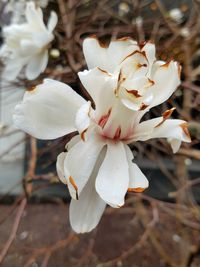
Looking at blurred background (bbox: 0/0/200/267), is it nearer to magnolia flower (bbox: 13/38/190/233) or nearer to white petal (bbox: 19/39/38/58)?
white petal (bbox: 19/39/38/58)

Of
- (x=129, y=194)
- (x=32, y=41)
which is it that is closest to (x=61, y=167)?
(x=32, y=41)

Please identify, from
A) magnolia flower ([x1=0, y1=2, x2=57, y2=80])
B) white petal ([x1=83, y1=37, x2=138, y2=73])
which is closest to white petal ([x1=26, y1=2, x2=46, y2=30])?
magnolia flower ([x1=0, y1=2, x2=57, y2=80])

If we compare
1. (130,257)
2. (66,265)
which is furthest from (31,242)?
(130,257)

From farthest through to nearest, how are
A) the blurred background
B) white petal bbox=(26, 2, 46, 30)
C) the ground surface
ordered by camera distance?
the ground surface, the blurred background, white petal bbox=(26, 2, 46, 30)

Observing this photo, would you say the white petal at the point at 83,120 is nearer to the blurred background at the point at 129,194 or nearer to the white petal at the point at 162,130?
the white petal at the point at 162,130

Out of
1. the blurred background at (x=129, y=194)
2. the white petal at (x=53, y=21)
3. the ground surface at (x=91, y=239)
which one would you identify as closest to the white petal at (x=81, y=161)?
the blurred background at (x=129, y=194)

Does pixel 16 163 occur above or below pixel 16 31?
below

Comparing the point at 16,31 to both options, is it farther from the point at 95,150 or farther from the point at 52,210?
the point at 52,210
